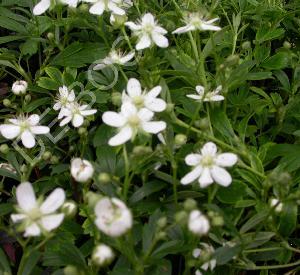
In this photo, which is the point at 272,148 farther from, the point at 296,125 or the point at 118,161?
the point at 118,161

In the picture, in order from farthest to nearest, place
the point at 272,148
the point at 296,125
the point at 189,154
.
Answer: the point at 296,125
the point at 272,148
the point at 189,154

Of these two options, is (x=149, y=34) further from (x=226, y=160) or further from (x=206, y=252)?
(x=206, y=252)

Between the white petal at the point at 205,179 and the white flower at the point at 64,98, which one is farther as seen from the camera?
the white flower at the point at 64,98

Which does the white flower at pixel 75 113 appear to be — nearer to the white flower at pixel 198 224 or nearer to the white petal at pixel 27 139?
the white petal at pixel 27 139

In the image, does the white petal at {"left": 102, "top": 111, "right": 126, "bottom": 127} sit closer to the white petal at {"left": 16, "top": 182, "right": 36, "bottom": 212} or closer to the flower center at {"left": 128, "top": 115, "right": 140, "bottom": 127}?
the flower center at {"left": 128, "top": 115, "right": 140, "bottom": 127}

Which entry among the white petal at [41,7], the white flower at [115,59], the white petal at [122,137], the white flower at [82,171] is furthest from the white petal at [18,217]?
the white petal at [41,7]

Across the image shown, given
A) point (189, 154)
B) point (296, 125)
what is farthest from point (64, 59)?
point (296, 125)
